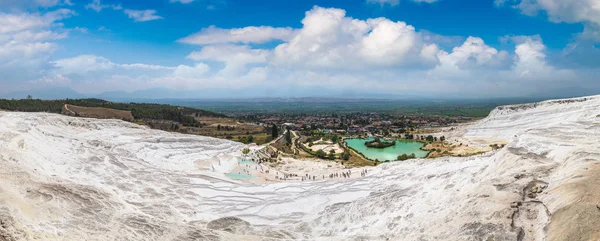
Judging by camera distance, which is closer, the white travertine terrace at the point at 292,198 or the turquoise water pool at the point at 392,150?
the white travertine terrace at the point at 292,198

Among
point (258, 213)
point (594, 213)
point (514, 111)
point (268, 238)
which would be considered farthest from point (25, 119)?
point (514, 111)

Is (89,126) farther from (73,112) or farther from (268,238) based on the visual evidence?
(73,112)

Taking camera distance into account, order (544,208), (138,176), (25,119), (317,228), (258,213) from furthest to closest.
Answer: (25,119) → (138,176) → (258,213) → (317,228) → (544,208)

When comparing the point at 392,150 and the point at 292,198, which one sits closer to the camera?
the point at 292,198

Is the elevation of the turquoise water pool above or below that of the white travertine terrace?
below

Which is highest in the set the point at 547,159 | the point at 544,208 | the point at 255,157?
the point at 547,159

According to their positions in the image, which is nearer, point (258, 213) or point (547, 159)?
point (547, 159)

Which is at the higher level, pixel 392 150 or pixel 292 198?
pixel 292 198

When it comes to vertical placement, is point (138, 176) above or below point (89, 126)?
below

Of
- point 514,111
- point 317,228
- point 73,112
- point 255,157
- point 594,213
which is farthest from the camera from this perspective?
point 73,112

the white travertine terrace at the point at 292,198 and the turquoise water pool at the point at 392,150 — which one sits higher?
the white travertine terrace at the point at 292,198

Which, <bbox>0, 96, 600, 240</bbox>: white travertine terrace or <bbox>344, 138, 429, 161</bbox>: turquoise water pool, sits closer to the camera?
<bbox>0, 96, 600, 240</bbox>: white travertine terrace
